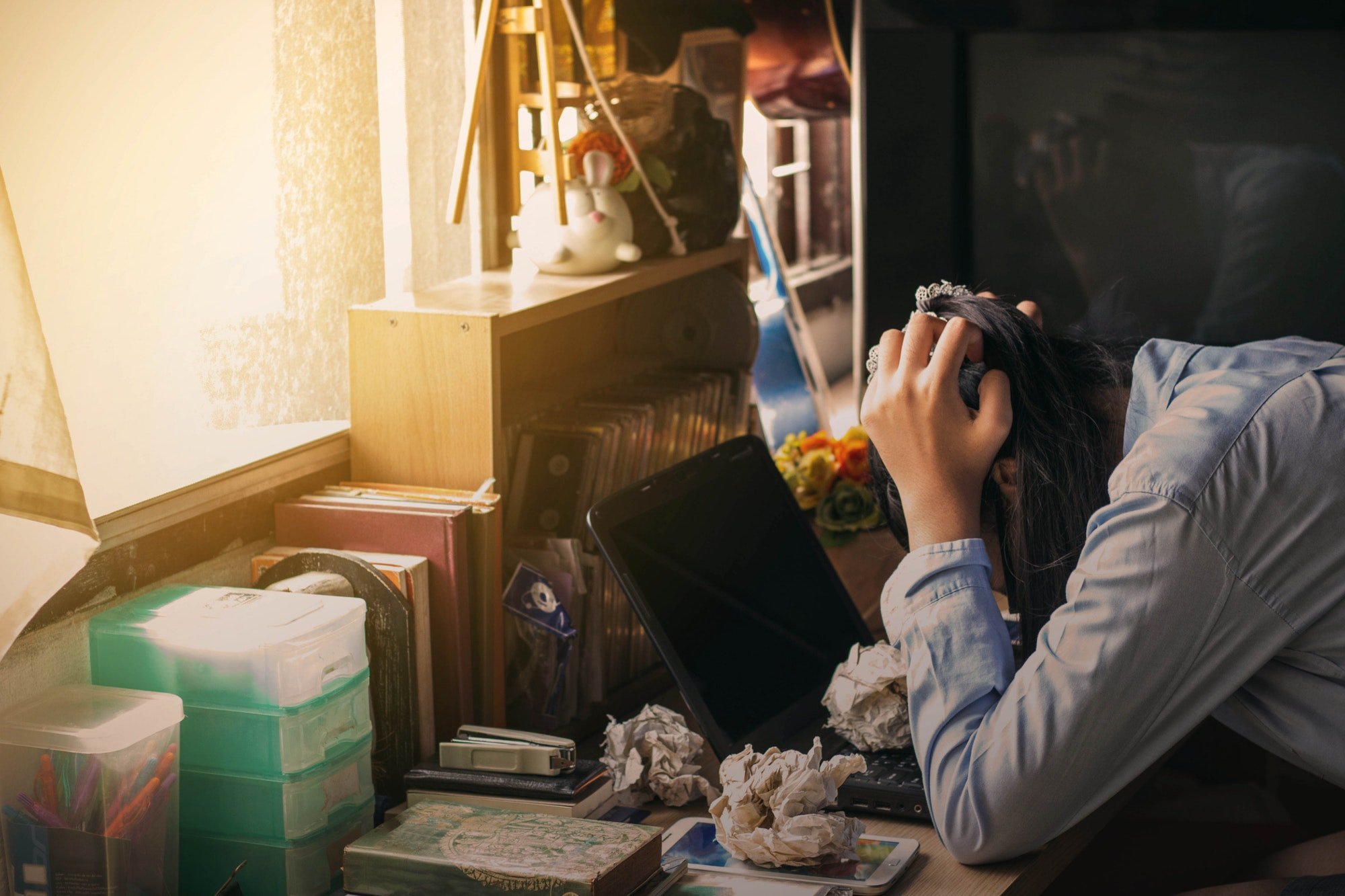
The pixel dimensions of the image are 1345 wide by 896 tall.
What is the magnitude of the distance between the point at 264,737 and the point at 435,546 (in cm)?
27

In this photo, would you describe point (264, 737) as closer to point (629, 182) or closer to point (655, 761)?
point (655, 761)

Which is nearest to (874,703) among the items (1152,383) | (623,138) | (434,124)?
(1152,383)

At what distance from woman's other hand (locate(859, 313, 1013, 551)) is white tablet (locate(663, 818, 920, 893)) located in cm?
26

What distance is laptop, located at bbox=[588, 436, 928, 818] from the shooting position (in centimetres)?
132

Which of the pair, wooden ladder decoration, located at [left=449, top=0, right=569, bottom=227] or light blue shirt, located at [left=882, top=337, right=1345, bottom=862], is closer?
light blue shirt, located at [left=882, top=337, right=1345, bottom=862]

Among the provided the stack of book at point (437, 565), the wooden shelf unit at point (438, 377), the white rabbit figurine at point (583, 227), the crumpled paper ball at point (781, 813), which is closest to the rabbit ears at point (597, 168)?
the white rabbit figurine at point (583, 227)

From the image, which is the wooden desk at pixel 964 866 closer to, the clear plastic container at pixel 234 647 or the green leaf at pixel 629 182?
the clear plastic container at pixel 234 647

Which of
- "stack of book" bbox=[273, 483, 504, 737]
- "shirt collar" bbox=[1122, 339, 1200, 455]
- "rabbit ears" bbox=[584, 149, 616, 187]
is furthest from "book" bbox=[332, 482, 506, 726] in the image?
"shirt collar" bbox=[1122, 339, 1200, 455]

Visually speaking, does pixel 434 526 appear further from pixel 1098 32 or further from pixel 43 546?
pixel 1098 32

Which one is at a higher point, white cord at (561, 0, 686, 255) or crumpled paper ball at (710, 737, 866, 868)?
white cord at (561, 0, 686, 255)

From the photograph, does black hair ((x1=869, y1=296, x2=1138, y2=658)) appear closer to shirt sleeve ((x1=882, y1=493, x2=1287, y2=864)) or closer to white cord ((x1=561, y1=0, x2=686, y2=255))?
shirt sleeve ((x1=882, y1=493, x2=1287, y2=864))

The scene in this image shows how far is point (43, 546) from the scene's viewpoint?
0.97 m

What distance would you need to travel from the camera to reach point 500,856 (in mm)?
967

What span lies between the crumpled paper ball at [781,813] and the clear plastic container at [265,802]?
1.06 ft
